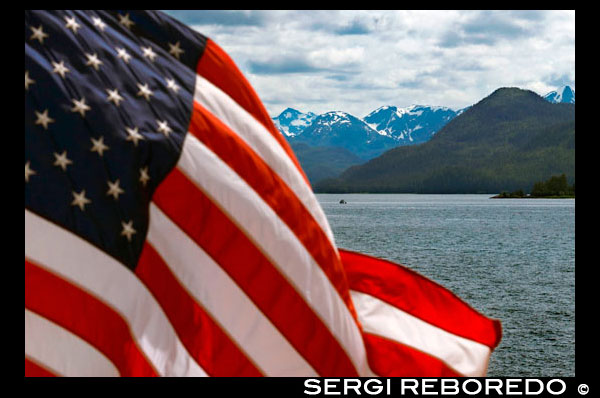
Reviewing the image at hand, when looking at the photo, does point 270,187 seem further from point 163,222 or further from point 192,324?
point 192,324

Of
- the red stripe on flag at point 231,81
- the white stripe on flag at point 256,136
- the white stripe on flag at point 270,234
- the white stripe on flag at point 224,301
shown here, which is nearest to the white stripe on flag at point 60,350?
the white stripe on flag at point 224,301

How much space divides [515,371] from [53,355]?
2005 cm

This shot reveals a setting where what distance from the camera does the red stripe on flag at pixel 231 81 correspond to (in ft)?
14.8

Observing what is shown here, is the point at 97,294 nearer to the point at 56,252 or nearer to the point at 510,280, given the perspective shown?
the point at 56,252

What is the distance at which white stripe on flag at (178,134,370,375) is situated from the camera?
4242 mm

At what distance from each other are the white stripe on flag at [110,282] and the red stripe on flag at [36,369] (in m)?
0.54

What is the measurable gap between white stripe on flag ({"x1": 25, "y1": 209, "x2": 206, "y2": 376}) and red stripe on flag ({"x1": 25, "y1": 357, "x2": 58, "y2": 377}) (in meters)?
0.54

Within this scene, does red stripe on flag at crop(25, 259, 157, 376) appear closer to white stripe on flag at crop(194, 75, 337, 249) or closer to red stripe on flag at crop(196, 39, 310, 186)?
white stripe on flag at crop(194, 75, 337, 249)

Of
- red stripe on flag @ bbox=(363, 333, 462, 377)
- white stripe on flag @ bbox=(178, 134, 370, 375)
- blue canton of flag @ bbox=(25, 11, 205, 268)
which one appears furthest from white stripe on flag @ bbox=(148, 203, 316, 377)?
red stripe on flag @ bbox=(363, 333, 462, 377)

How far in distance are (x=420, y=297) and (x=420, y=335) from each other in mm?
324

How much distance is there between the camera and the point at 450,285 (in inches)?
1533

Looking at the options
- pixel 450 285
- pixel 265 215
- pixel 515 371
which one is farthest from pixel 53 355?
pixel 450 285

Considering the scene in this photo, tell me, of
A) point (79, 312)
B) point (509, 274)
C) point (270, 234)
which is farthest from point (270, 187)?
point (509, 274)

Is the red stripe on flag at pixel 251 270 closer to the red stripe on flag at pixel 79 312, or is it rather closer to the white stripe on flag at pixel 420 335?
the white stripe on flag at pixel 420 335
